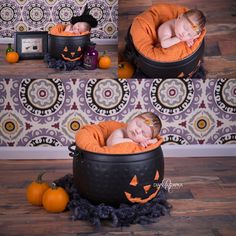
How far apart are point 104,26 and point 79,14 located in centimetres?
12

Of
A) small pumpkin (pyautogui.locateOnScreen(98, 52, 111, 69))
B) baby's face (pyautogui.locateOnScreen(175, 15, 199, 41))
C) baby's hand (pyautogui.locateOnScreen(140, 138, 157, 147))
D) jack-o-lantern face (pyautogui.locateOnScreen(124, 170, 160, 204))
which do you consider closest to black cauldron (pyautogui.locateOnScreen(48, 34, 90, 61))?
small pumpkin (pyautogui.locateOnScreen(98, 52, 111, 69))

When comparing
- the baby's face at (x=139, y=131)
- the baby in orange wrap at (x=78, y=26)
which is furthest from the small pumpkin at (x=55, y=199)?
the baby in orange wrap at (x=78, y=26)

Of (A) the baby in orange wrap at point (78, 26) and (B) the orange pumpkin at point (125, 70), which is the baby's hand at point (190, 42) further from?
(A) the baby in orange wrap at point (78, 26)

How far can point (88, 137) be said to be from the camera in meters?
1.93

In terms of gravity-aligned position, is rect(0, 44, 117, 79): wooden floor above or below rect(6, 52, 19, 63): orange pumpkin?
below

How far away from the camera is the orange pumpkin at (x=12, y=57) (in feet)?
6.32

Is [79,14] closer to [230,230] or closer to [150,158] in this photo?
[150,158]

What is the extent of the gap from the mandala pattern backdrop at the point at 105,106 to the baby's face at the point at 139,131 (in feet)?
2.06

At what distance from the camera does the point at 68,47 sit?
217 cm

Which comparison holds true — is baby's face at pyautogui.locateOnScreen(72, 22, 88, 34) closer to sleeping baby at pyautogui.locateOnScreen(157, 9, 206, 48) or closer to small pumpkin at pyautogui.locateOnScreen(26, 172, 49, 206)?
sleeping baby at pyautogui.locateOnScreen(157, 9, 206, 48)

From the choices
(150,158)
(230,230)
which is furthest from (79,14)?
(230,230)

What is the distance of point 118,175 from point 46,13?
71 centimetres

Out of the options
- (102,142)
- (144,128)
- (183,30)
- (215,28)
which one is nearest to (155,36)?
(183,30)

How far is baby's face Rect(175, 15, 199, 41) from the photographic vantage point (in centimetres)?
186
